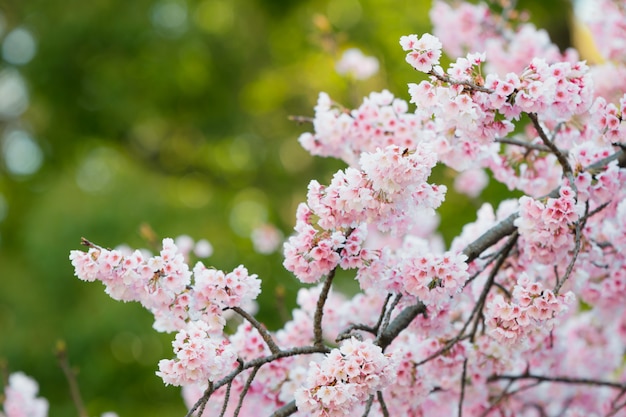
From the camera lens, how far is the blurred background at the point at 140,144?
839 centimetres

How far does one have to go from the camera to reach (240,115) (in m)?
11.1

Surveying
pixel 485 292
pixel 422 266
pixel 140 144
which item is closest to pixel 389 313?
pixel 422 266

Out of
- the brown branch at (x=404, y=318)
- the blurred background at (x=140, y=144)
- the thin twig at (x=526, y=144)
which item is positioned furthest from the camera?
the blurred background at (x=140, y=144)

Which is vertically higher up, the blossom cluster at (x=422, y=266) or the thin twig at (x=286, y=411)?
the blossom cluster at (x=422, y=266)

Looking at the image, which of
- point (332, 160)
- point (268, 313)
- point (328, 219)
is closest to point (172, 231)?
point (268, 313)

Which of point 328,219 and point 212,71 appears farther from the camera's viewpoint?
point 212,71

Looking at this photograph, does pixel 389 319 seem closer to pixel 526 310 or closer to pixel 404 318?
pixel 404 318

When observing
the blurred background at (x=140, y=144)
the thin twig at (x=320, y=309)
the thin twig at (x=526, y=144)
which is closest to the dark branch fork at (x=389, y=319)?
the thin twig at (x=320, y=309)

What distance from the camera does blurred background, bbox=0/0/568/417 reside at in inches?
330

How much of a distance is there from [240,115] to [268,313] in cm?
366

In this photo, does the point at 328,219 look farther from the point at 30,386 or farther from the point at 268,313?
the point at 268,313

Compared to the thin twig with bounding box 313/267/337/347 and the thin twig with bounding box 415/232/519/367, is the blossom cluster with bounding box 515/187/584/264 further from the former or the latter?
the thin twig with bounding box 313/267/337/347

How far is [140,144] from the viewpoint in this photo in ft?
38.6

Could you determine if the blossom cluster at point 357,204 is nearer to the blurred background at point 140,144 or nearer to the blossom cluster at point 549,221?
the blossom cluster at point 549,221
